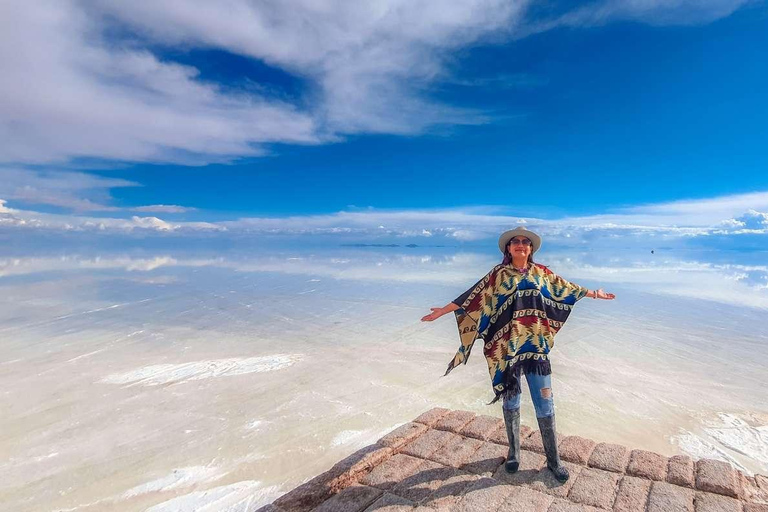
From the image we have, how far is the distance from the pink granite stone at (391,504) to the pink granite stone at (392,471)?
0.63ft

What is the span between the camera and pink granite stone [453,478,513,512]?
153 inches

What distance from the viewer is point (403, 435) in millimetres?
5285

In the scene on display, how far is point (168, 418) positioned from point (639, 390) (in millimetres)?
9345

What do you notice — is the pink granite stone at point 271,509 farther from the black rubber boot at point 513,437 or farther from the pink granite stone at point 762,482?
the pink granite stone at point 762,482

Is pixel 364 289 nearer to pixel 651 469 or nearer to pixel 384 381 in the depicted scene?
pixel 384 381

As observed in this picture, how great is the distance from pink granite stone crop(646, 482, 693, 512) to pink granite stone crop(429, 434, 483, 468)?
1.77 m

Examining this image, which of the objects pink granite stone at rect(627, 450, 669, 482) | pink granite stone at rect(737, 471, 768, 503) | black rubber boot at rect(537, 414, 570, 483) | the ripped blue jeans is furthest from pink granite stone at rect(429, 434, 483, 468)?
pink granite stone at rect(737, 471, 768, 503)

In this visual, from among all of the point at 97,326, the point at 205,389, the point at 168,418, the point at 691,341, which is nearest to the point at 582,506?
the point at 168,418

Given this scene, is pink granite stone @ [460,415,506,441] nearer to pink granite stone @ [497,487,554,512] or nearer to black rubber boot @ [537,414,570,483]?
black rubber boot @ [537,414,570,483]

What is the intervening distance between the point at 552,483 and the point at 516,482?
354 mm

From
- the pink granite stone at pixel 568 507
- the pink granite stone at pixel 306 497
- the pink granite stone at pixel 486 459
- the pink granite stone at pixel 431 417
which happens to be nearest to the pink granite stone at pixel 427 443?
the pink granite stone at pixel 431 417

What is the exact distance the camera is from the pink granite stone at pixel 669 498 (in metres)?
3.83

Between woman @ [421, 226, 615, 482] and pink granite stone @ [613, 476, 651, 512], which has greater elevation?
woman @ [421, 226, 615, 482]

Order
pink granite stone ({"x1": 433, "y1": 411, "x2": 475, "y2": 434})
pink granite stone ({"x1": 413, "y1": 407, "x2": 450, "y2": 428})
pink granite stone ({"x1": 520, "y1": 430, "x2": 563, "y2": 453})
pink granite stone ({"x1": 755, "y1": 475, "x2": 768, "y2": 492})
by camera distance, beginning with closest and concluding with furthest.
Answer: pink granite stone ({"x1": 755, "y1": 475, "x2": 768, "y2": 492}), pink granite stone ({"x1": 520, "y1": 430, "x2": 563, "y2": 453}), pink granite stone ({"x1": 433, "y1": 411, "x2": 475, "y2": 434}), pink granite stone ({"x1": 413, "y1": 407, "x2": 450, "y2": 428})
